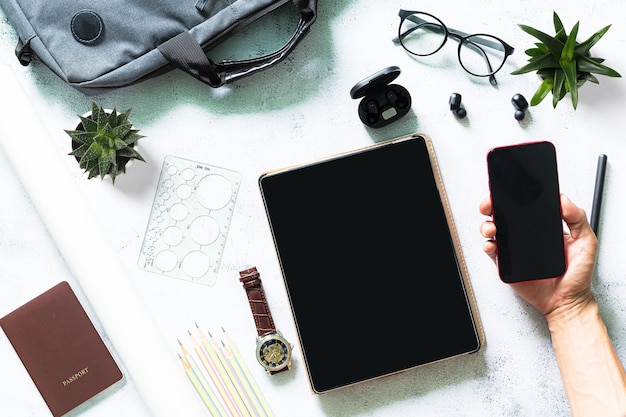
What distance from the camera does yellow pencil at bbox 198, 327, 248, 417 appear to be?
1006mm

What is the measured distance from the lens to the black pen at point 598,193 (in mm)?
972

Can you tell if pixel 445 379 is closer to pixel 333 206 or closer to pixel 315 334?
pixel 315 334

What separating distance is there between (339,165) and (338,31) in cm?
21

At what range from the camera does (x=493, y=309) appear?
3.27 ft

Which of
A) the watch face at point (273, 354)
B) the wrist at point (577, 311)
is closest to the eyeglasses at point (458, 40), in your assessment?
the wrist at point (577, 311)

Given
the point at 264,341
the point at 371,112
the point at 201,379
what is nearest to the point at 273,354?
the point at 264,341

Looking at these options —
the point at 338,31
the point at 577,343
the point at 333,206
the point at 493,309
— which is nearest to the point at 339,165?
the point at 333,206

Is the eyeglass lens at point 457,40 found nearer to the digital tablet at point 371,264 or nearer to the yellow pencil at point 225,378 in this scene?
the digital tablet at point 371,264

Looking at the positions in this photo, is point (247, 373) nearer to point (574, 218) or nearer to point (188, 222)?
point (188, 222)

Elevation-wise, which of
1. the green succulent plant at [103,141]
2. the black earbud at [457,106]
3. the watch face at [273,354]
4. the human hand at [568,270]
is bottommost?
the human hand at [568,270]

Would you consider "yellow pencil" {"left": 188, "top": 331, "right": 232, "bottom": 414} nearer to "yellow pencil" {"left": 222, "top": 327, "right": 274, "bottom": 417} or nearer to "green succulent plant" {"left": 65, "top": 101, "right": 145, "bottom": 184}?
"yellow pencil" {"left": 222, "top": 327, "right": 274, "bottom": 417}

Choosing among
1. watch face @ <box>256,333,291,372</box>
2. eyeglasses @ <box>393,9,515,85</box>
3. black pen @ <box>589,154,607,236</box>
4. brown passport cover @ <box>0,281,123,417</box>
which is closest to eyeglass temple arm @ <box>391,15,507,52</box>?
eyeglasses @ <box>393,9,515,85</box>

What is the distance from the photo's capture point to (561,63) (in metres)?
0.91

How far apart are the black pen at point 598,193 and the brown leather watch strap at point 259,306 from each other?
511mm
